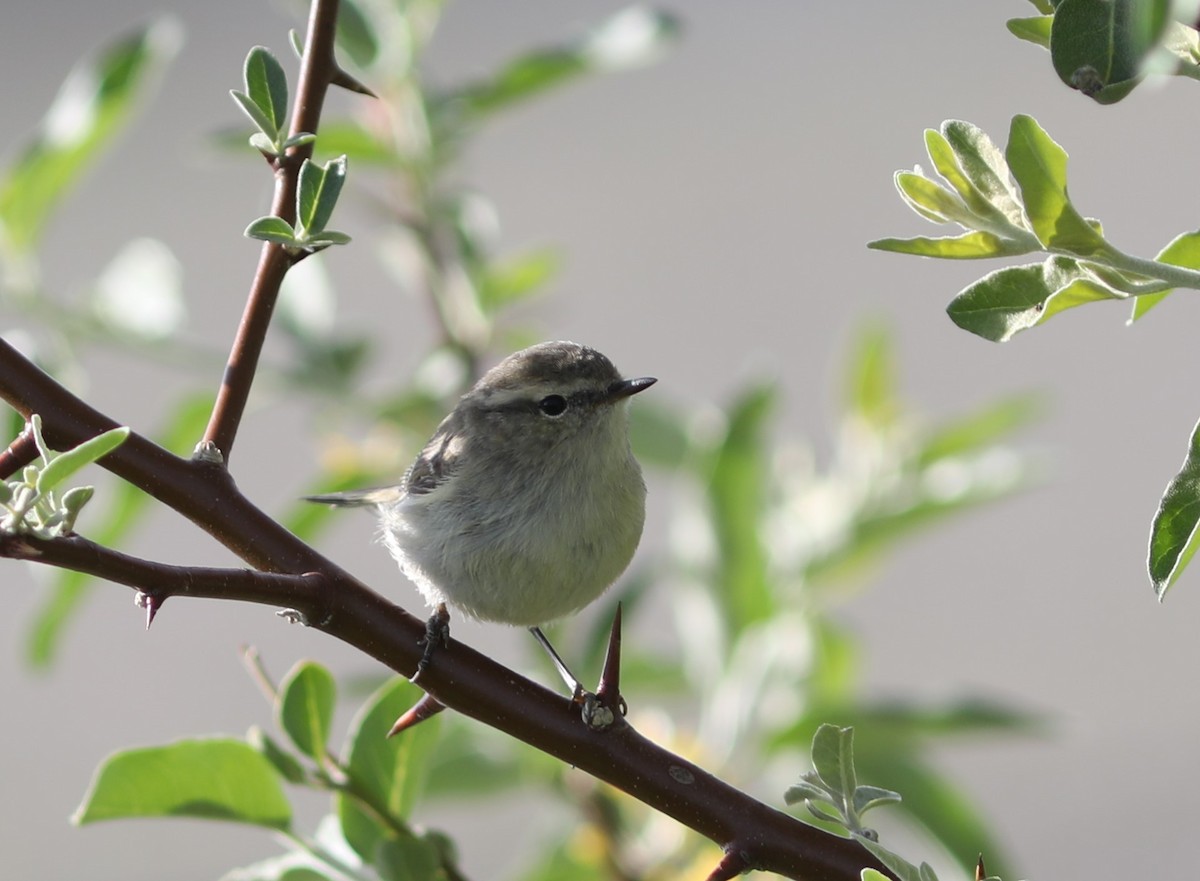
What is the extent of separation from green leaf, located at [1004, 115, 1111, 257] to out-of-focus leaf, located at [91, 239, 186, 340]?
1.92 m

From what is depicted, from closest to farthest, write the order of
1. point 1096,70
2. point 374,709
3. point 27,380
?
1. point 1096,70
2. point 27,380
3. point 374,709

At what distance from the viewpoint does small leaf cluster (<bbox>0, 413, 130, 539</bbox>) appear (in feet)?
3.38

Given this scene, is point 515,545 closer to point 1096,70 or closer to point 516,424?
point 516,424

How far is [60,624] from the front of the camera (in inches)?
99.7

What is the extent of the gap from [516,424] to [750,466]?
580 mm

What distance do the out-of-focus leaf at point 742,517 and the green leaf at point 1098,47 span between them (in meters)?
1.48

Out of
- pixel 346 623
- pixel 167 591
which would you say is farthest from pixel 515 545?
pixel 167 591

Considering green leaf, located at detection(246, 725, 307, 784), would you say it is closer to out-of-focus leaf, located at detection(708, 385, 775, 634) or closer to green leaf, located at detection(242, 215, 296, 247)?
green leaf, located at detection(242, 215, 296, 247)

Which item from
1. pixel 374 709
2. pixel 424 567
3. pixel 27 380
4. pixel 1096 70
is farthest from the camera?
pixel 424 567

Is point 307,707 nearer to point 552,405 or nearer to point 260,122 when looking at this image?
point 260,122

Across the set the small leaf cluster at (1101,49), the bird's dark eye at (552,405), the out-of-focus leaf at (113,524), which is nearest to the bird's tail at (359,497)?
the out-of-focus leaf at (113,524)

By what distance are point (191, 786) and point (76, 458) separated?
2.13 feet

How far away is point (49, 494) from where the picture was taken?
3.53 ft

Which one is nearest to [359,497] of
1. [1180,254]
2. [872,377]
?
[872,377]
